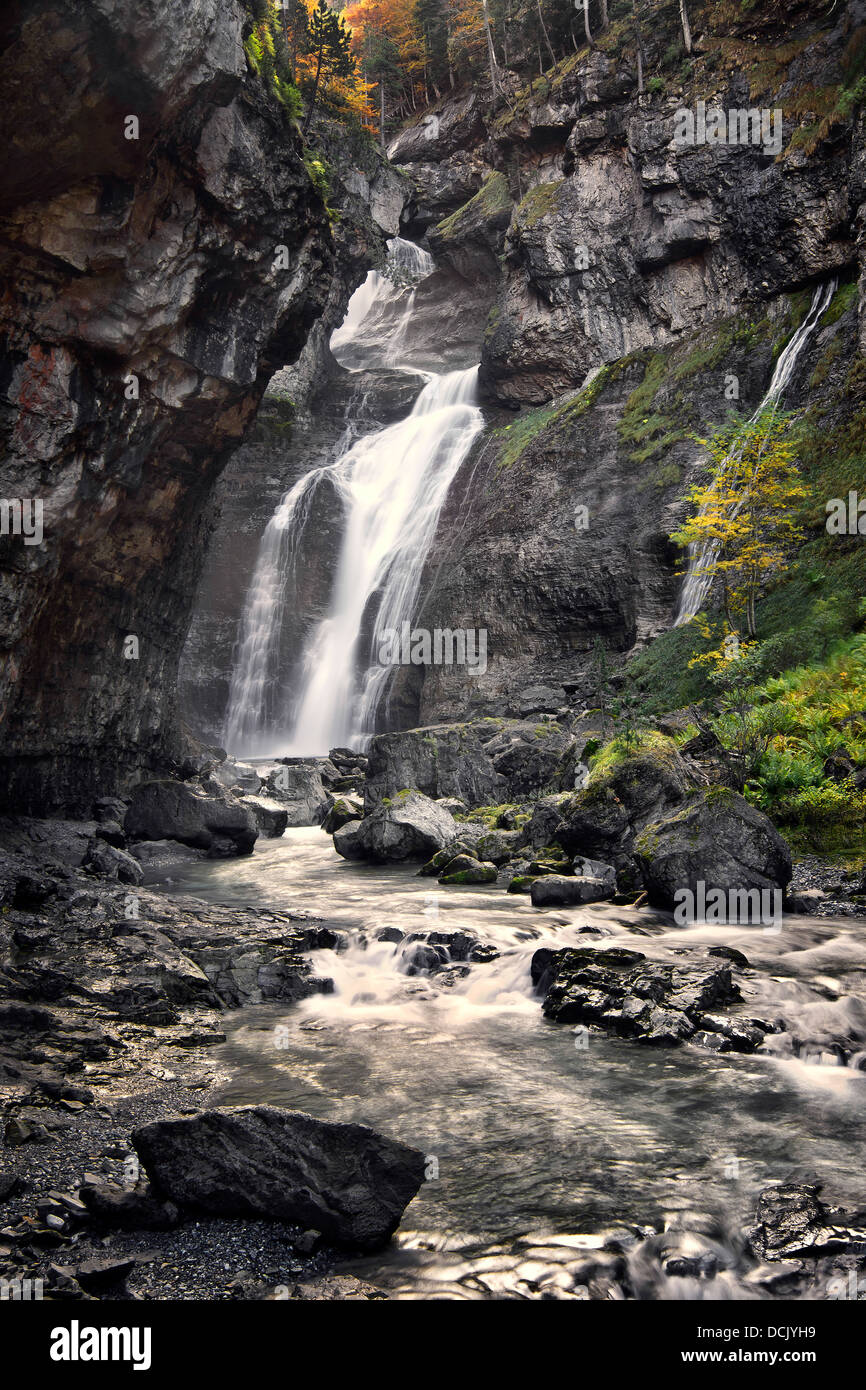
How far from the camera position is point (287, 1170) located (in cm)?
445

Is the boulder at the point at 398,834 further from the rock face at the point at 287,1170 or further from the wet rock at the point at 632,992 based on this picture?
the rock face at the point at 287,1170

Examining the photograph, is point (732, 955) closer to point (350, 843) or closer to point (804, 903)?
point (804, 903)

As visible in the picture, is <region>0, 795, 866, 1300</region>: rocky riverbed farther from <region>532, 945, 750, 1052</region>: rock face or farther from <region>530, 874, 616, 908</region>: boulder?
<region>530, 874, 616, 908</region>: boulder

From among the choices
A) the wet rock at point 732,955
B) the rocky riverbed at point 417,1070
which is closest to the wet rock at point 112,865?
the rocky riverbed at point 417,1070

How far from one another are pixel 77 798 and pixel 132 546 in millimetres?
5790

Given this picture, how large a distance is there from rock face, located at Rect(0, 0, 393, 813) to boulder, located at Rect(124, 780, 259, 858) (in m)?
1.49

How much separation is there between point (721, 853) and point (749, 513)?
40.4ft

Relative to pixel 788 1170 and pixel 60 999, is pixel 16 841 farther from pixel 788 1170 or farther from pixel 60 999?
pixel 788 1170

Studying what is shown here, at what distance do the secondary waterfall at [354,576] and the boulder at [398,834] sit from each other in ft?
48.4

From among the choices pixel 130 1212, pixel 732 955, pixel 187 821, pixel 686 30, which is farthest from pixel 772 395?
pixel 130 1212

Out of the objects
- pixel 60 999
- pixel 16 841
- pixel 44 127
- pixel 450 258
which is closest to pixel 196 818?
pixel 16 841

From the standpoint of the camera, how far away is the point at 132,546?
753 inches

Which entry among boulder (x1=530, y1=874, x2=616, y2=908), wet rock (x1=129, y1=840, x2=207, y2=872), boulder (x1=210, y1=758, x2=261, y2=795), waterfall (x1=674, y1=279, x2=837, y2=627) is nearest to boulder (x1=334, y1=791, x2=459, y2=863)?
wet rock (x1=129, y1=840, x2=207, y2=872)
